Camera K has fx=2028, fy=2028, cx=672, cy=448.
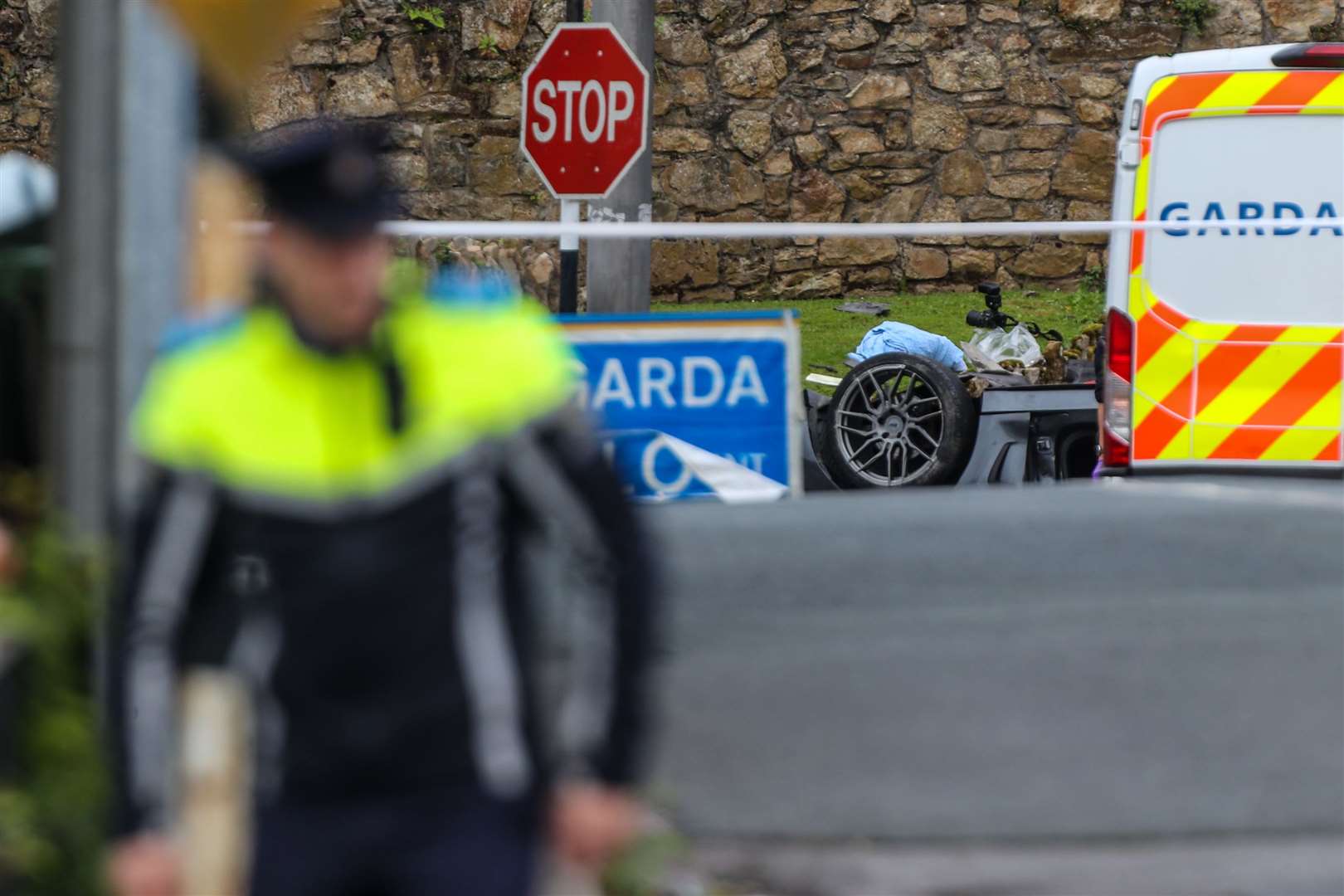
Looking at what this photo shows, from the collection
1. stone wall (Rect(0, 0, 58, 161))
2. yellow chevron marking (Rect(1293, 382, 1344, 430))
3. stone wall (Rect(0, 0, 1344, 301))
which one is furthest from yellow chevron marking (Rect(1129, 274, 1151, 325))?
stone wall (Rect(0, 0, 58, 161))

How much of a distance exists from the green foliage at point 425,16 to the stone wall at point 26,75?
3515 millimetres

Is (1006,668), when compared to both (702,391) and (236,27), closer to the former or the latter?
(702,391)

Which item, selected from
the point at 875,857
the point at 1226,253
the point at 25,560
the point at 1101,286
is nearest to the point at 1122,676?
the point at 875,857

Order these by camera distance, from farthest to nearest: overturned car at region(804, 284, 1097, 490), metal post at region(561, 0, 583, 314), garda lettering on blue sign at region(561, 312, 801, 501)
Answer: overturned car at region(804, 284, 1097, 490) → metal post at region(561, 0, 583, 314) → garda lettering on blue sign at region(561, 312, 801, 501)

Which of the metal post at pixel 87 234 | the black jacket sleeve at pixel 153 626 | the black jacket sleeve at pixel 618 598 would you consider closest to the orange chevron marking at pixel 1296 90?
the metal post at pixel 87 234

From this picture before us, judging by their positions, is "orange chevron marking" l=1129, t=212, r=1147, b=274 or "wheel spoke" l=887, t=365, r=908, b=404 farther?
"wheel spoke" l=887, t=365, r=908, b=404

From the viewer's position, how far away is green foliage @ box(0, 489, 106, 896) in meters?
3.57

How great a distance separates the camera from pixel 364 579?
8.60 ft

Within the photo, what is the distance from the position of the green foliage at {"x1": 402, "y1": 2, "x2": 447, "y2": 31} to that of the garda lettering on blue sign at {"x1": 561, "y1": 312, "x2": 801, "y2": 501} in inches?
473

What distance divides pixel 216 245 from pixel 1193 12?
14.8m

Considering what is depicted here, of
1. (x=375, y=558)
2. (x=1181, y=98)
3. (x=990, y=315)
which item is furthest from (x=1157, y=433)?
(x=375, y=558)

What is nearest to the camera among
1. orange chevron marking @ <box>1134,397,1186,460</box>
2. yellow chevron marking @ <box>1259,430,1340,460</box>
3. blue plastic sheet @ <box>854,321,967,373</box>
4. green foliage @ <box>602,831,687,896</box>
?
green foliage @ <box>602,831,687,896</box>

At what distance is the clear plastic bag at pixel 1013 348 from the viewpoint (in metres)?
11.5

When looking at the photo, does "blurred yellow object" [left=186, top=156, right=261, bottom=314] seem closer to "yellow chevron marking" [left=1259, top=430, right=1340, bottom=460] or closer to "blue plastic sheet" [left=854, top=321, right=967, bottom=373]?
"yellow chevron marking" [left=1259, top=430, right=1340, bottom=460]
